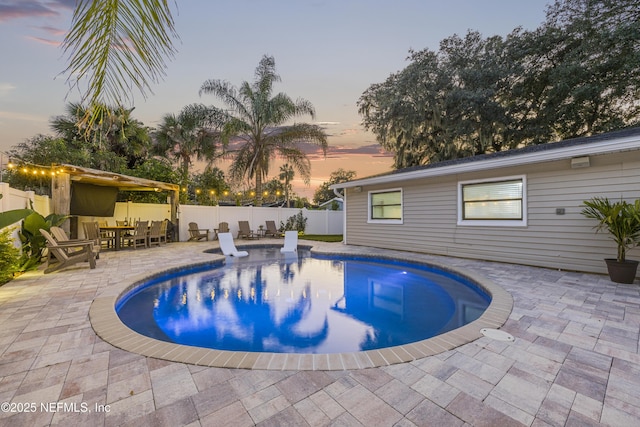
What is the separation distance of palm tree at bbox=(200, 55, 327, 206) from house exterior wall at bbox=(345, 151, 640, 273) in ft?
21.3

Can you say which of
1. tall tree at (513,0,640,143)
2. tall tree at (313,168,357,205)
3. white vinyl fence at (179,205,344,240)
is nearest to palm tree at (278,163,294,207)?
tall tree at (313,168,357,205)

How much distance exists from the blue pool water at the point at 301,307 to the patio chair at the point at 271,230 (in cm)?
690

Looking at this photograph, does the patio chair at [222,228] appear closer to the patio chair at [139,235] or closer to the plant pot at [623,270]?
the patio chair at [139,235]

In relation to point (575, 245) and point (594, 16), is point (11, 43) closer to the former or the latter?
point (575, 245)

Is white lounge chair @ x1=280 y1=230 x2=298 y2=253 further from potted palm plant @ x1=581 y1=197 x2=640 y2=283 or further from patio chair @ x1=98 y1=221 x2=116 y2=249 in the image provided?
potted palm plant @ x1=581 y1=197 x2=640 y2=283

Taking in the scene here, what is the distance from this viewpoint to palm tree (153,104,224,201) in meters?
12.7

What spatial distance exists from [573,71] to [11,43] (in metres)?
16.7

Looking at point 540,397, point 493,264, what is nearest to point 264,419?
point 540,397

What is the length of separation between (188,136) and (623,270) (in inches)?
648

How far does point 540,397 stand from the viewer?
Answer: 1.78 meters

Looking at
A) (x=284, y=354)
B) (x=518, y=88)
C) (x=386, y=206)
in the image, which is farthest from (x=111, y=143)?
(x=518, y=88)

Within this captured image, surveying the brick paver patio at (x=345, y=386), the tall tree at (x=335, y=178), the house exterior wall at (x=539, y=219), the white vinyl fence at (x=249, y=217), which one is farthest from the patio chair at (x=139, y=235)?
the tall tree at (x=335, y=178)

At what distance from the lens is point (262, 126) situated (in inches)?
513

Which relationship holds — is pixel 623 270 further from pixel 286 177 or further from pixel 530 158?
pixel 286 177
